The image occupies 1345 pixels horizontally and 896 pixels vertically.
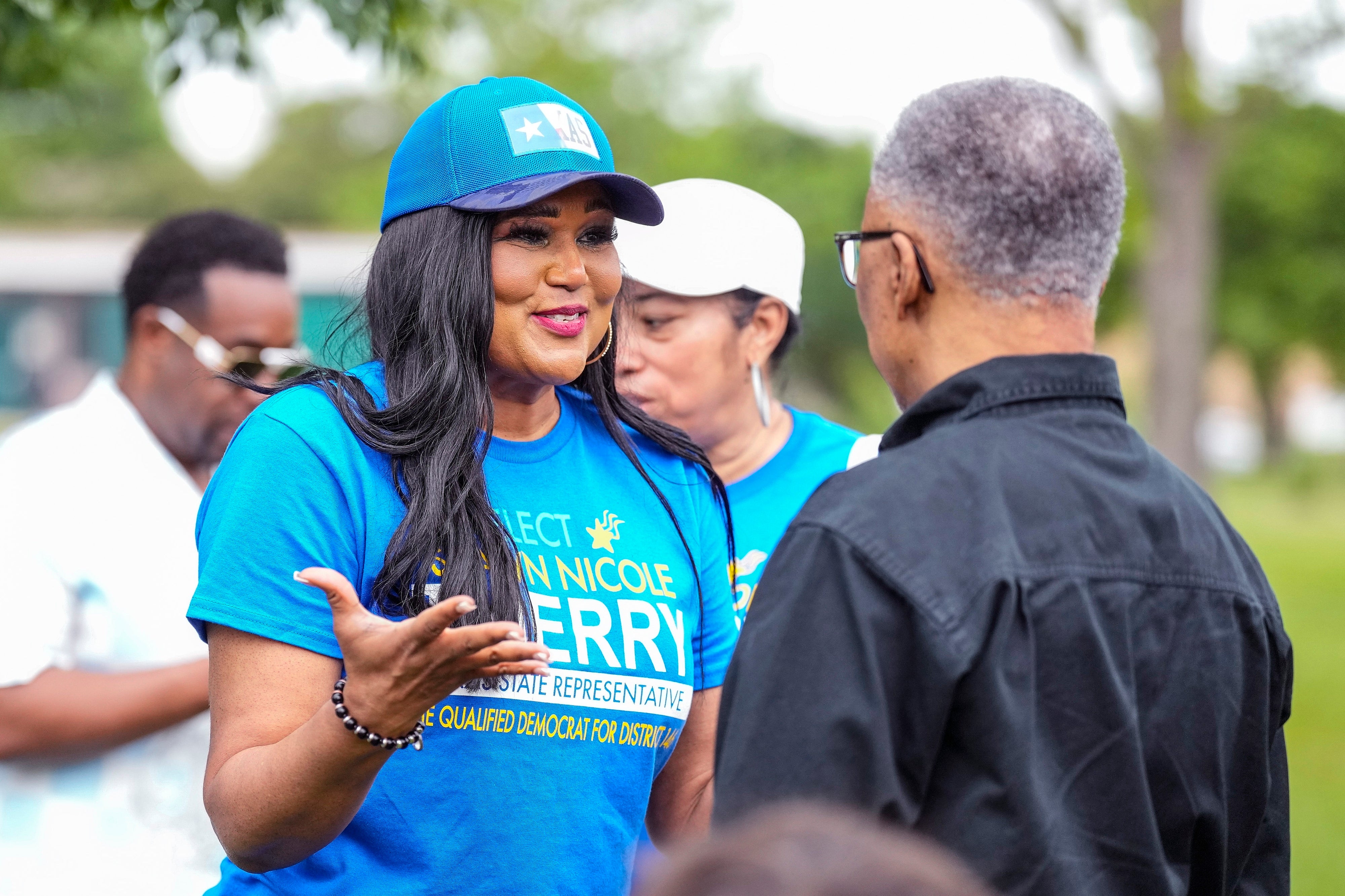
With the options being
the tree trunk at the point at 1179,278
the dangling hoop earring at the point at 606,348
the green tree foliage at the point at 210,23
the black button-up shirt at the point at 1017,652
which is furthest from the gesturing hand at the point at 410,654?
the tree trunk at the point at 1179,278

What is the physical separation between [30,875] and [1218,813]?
2.38 m

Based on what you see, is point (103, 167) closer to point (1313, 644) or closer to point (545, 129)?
point (1313, 644)

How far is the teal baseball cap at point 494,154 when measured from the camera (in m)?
2.29

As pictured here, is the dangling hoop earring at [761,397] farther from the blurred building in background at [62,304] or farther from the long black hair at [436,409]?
the blurred building in background at [62,304]

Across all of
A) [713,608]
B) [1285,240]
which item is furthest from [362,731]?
[1285,240]

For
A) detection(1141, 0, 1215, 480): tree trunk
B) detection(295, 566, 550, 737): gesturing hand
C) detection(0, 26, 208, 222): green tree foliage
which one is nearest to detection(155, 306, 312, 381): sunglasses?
detection(295, 566, 550, 737): gesturing hand

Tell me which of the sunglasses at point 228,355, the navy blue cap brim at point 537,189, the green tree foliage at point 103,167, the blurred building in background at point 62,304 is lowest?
the blurred building in background at point 62,304

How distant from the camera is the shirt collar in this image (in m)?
1.81

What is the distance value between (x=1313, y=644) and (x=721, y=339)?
11.6 m

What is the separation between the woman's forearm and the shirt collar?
2.87 ft

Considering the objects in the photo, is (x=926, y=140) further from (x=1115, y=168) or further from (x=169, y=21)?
(x=169, y=21)

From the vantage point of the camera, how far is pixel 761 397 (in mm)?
3736

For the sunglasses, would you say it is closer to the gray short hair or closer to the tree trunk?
the gray short hair

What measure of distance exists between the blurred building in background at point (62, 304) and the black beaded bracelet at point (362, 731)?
18.8 meters
